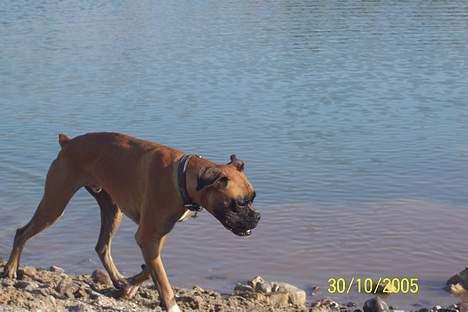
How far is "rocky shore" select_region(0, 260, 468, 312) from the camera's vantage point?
6449 millimetres

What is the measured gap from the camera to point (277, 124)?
1458 centimetres

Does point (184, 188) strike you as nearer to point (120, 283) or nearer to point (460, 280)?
point (120, 283)

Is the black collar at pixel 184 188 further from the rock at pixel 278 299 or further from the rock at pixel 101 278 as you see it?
the rock at pixel 101 278

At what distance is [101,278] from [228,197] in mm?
2516

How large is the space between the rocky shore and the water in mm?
487

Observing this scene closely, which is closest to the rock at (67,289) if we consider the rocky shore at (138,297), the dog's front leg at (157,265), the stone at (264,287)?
the rocky shore at (138,297)

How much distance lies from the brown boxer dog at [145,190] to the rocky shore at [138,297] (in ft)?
0.70

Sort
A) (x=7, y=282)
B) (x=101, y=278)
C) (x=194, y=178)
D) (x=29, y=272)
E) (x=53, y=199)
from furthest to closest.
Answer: (x=101, y=278) < (x=29, y=272) < (x=53, y=199) < (x=7, y=282) < (x=194, y=178)

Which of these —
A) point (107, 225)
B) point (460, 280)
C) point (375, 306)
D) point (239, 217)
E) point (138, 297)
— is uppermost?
point (239, 217)

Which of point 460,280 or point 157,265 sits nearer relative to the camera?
point 157,265

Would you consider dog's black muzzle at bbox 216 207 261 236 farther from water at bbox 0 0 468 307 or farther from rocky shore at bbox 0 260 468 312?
water at bbox 0 0 468 307

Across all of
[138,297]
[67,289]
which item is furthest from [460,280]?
[67,289]

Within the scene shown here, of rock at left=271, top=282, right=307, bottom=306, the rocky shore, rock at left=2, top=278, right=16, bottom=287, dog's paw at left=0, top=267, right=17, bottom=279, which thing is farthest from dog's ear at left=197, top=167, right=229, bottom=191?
rock at left=271, top=282, right=307, bottom=306

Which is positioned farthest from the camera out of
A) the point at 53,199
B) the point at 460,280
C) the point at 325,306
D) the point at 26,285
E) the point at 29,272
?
the point at 460,280
